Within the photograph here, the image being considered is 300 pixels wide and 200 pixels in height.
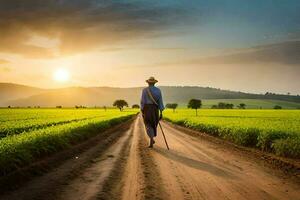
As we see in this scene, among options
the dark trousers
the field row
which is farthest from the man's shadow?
the field row

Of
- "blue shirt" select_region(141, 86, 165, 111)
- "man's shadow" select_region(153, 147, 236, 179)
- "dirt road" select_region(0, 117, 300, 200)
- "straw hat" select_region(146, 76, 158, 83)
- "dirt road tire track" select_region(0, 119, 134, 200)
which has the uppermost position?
"straw hat" select_region(146, 76, 158, 83)

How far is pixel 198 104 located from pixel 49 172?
9630 cm

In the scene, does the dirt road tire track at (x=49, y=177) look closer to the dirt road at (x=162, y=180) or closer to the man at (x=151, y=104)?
the dirt road at (x=162, y=180)

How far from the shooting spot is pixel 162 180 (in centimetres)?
1026

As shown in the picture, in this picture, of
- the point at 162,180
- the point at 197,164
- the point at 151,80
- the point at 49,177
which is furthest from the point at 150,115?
the point at 162,180

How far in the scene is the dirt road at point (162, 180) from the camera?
343 inches

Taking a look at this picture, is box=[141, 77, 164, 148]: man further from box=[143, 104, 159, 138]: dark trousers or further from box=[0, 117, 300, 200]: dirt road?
box=[0, 117, 300, 200]: dirt road

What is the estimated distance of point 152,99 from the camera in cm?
1955

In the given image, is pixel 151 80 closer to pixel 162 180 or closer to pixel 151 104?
pixel 151 104

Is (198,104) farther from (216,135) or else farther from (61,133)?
(61,133)

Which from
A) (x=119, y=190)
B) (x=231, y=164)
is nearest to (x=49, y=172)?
(x=119, y=190)

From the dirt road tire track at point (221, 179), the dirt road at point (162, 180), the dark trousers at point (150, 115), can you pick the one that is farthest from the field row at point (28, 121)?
the dirt road tire track at point (221, 179)

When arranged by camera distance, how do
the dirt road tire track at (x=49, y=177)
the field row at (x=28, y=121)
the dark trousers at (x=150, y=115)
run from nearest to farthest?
1. the dirt road tire track at (x=49, y=177)
2. the dark trousers at (x=150, y=115)
3. the field row at (x=28, y=121)

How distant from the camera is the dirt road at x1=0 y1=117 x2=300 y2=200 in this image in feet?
28.6
